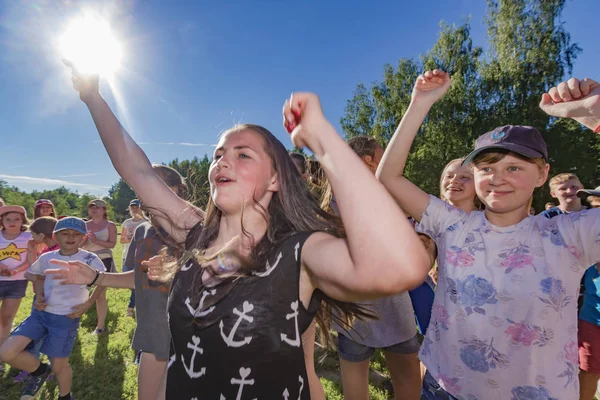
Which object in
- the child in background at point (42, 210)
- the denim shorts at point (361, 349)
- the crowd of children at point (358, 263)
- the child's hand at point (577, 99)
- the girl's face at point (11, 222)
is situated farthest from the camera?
the child in background at point (42, 210)

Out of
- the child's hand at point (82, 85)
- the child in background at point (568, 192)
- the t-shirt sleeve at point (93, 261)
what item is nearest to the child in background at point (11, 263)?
the t-shirt sleeve at point (93, 261)

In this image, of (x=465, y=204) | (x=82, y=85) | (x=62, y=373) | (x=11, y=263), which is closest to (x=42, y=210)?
(x=11, y=263)

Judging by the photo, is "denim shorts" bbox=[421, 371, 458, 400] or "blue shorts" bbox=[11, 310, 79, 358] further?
"blue shorts" bbox=[11, 310, 79, 358]


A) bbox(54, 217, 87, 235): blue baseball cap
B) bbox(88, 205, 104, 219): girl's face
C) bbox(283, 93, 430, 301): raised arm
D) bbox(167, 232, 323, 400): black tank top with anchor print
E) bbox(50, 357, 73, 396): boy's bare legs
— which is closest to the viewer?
bbox(283, 93, 430, 301): raised arm

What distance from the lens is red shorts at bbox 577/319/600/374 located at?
118 inches

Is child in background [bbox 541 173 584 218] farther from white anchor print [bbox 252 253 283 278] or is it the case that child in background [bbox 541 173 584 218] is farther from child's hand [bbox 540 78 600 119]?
white anchor print [bbox 252 253 283 278]

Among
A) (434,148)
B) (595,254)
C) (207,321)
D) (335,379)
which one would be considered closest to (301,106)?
(207,321)

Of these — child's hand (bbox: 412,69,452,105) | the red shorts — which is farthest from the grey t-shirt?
the red shorts

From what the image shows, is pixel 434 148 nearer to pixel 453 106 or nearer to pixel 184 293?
pixel 453 106

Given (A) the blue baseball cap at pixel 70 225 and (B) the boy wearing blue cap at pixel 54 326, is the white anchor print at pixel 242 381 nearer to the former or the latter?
(B) the boy wearing blue cap at pixel 54 326

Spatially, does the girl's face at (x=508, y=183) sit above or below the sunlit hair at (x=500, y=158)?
below

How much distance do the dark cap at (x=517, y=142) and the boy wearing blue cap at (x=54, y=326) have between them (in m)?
3.93

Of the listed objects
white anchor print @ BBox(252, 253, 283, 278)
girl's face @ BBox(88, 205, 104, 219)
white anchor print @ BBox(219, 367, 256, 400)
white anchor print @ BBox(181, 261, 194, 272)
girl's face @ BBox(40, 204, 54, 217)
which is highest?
girl's face @ BBox(88, 205, 104, 219)

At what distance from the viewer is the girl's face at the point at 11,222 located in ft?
16.3
